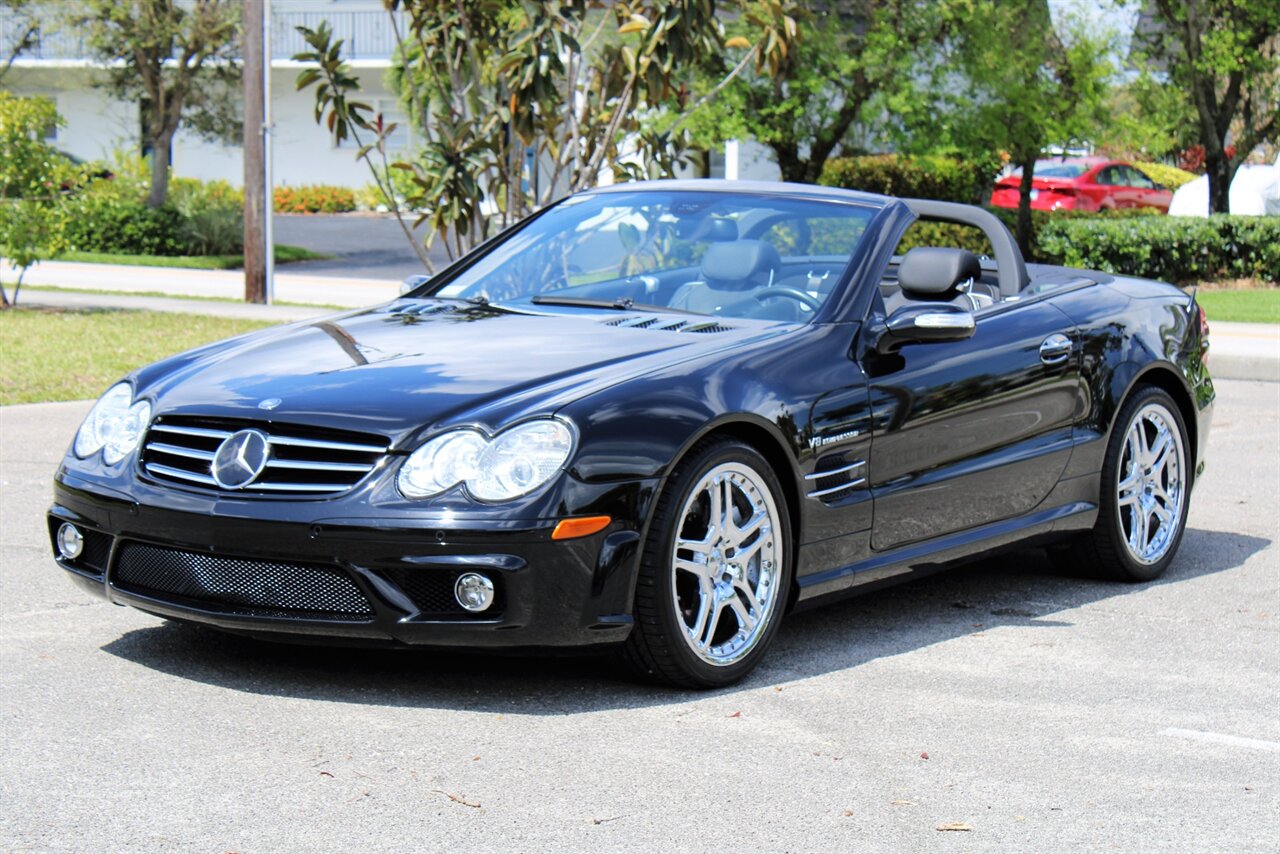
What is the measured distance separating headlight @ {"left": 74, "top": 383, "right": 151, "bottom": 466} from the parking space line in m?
2.97

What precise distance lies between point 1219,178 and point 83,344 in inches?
683

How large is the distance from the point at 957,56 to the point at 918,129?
1068 millimetres

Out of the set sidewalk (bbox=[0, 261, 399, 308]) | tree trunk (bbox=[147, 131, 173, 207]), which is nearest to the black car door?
sidewalk (bbox=[0, 261, 399, 308])

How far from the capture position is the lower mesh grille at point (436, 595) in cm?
495

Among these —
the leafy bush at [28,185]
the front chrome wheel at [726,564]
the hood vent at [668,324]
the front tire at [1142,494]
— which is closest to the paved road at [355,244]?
the leafy bush at [28,185]

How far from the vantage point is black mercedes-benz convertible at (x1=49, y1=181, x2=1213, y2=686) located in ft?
16.3

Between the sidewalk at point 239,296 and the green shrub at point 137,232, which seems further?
the green shrub at point 137,232

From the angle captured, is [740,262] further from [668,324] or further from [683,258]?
[668,324]

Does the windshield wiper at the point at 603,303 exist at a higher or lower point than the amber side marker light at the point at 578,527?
higher

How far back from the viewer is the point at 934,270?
20.6 feet

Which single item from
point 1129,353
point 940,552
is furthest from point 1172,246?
point 940,552

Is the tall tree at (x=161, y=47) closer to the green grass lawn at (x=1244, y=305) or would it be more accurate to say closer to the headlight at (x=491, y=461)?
the green grass lawn at (x=1244, y=305)

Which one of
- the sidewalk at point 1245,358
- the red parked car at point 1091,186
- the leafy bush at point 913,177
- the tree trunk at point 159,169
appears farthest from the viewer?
the red parked car at point 1091,186

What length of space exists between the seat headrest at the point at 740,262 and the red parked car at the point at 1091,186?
29.5m
